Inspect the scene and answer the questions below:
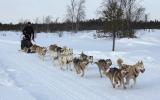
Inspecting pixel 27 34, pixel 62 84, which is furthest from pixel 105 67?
pixel 27 34

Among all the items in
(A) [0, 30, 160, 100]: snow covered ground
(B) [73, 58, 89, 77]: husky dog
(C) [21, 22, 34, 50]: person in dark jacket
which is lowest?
(A) [0, 30, 160, 100]: snow covered ground

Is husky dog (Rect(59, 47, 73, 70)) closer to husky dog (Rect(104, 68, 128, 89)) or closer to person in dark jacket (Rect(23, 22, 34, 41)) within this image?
husky dog (Rect(104, 68, 128, 89))

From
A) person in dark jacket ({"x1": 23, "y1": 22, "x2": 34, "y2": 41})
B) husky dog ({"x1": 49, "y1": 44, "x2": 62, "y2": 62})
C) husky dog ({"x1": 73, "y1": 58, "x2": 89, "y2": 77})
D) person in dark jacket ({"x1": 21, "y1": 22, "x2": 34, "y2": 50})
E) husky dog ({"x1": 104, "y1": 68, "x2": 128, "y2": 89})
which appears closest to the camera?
husky dog ({"x1": 104, "y1": 68, "x2": 128, "y2": 89})

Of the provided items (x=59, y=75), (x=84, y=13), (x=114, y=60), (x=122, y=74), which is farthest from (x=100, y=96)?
(x=84, y=13)

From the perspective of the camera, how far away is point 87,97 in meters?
9.57

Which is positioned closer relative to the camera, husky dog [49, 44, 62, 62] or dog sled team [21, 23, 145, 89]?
dog sled team [21, 23, 145, 89]

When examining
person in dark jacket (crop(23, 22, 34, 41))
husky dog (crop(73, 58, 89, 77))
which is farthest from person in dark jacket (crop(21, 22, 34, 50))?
husky dog (crop(73, 58, 89, 77))

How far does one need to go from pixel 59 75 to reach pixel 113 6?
839cm

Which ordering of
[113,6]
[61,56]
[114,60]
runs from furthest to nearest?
[113,6]
[114,60]
[61,56]

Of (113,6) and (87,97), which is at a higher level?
(113,6)

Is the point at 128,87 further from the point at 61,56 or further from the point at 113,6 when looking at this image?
the point at 113,6

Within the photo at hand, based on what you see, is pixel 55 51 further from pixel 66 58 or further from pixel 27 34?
pixel 27 34

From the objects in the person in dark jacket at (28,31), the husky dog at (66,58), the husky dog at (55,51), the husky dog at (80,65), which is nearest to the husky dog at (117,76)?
the husky dog at (80,65)

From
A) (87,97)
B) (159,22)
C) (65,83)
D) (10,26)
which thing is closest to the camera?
(87,97)
